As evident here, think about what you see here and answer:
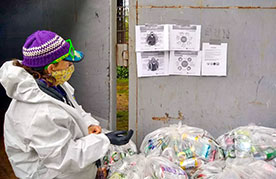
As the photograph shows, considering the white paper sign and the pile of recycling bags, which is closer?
the pile of recycling bags

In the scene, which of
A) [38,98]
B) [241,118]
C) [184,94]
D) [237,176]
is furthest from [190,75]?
[38,98]

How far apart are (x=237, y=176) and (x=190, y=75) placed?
1022mm

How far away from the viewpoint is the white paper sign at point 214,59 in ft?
8.63

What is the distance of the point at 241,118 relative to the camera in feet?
9.00

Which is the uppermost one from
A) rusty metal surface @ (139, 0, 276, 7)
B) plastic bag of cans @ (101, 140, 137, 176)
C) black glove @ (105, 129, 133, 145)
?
rusty metal surface @ (139, 0, 276, 7)

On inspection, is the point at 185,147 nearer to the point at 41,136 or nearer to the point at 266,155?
the point at 266,155

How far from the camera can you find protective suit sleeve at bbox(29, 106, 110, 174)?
5.41ft

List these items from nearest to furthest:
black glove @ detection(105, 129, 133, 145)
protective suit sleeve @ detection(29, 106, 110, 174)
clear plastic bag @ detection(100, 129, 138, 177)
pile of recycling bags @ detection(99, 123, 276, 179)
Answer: protective suit sleeve @ detection(29, 106, 110, 174) < black glove @ detection(105, 129, 133, 145) < pile of recycling bags @ detection(99, 123, 276, 179) < clear plastic bag @ detection(100, 129, 138, 177)

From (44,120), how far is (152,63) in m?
1.26

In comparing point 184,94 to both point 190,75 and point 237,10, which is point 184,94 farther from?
point 237,10

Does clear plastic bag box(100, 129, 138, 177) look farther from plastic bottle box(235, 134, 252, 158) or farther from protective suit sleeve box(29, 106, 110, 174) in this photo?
plastic bottle box(235, 134, 252, 158)

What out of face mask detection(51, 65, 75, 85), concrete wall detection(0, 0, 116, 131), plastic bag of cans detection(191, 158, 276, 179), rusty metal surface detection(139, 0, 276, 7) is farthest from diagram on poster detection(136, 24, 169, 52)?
plastic bag of cans detection(191, 158, 276, 179)

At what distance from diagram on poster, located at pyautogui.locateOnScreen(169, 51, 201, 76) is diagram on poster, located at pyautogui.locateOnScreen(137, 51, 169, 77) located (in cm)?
6

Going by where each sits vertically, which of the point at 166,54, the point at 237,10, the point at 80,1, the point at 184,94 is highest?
the point at 80,1
